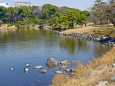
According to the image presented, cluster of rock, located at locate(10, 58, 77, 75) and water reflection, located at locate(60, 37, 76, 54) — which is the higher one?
water reflection, located at locate(60, 37, 76, 54)

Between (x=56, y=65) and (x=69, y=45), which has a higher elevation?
(x=69, y=45)

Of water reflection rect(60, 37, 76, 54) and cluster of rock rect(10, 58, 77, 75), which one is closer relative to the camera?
cluster of rock rect(10, 58, 77, 75)

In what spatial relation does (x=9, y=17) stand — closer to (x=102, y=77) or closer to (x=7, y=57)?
(x=7, y=57)

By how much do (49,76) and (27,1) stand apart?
173160mm

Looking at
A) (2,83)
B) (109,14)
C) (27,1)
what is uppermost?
(27,1)

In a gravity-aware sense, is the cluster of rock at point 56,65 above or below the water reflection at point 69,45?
below

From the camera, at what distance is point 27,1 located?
180625 millimetres

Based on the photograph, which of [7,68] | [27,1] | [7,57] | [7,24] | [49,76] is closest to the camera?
[49,76]

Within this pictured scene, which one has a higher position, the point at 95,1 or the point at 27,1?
the point at 27,1

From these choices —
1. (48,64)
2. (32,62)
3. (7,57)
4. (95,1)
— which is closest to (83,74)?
(48,64)

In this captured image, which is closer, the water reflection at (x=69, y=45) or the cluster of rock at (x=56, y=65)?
the cluster of rock at (x=56, y=65)

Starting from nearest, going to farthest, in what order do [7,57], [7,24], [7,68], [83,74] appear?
[83,74] → [7,68] → [7,57] → [7,24]

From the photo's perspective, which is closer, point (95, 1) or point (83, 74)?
point (83, 74)

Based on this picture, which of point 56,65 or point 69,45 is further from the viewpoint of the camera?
point 69,45
